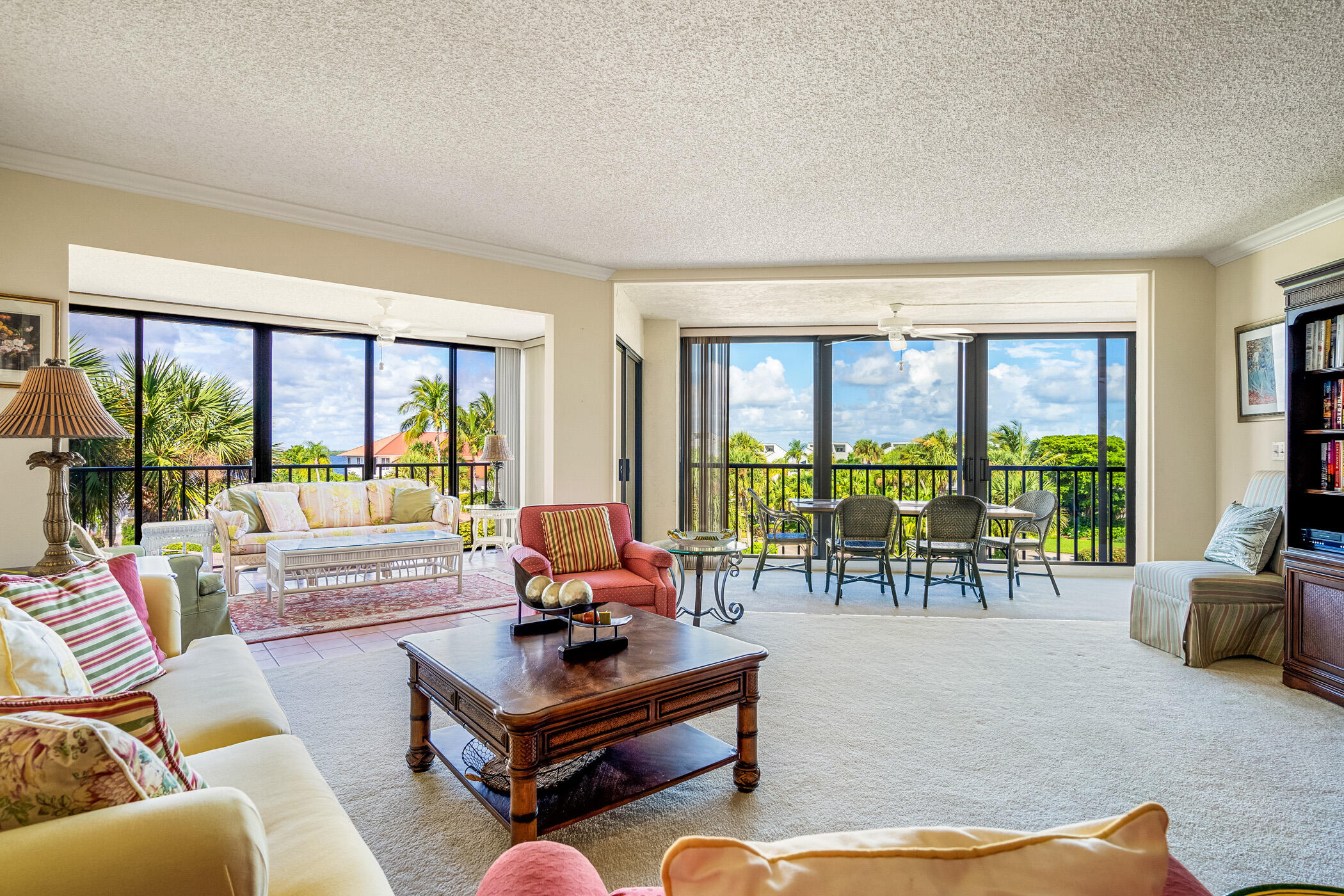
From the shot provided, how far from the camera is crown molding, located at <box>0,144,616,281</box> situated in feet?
10.4

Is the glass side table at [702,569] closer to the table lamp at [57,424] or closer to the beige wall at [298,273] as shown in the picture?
the beige wall at [298,273]

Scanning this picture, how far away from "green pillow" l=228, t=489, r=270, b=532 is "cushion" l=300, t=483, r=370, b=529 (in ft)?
1.24

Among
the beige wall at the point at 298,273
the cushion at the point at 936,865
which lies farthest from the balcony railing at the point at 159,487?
the cushion at the point at 936,865

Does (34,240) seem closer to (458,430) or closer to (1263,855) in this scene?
(458,430)

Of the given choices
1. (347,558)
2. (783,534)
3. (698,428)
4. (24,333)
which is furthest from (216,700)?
(698,428)

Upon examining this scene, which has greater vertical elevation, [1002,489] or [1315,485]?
[1315,485]

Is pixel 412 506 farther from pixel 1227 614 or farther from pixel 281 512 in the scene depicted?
pixel 1227 614

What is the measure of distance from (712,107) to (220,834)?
107 inches

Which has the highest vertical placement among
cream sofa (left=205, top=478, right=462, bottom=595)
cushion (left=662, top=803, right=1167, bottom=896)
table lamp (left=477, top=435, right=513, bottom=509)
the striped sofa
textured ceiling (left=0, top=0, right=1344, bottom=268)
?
textured ceiling (left=0, top=0, right=1344, bottom=268)

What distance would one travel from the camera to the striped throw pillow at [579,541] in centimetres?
391

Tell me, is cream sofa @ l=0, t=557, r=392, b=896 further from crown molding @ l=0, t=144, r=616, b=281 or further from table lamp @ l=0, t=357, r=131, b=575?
crown molding @ l=0, t=144, r=616, b=281

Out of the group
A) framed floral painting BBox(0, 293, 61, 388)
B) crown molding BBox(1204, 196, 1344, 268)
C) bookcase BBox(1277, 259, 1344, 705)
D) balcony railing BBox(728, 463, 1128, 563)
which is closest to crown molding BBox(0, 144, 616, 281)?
framed floral painting BBox(0, 293, 61, 388)

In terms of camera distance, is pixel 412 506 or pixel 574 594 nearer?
pixel 574 594

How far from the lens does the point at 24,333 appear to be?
314 centimetres
